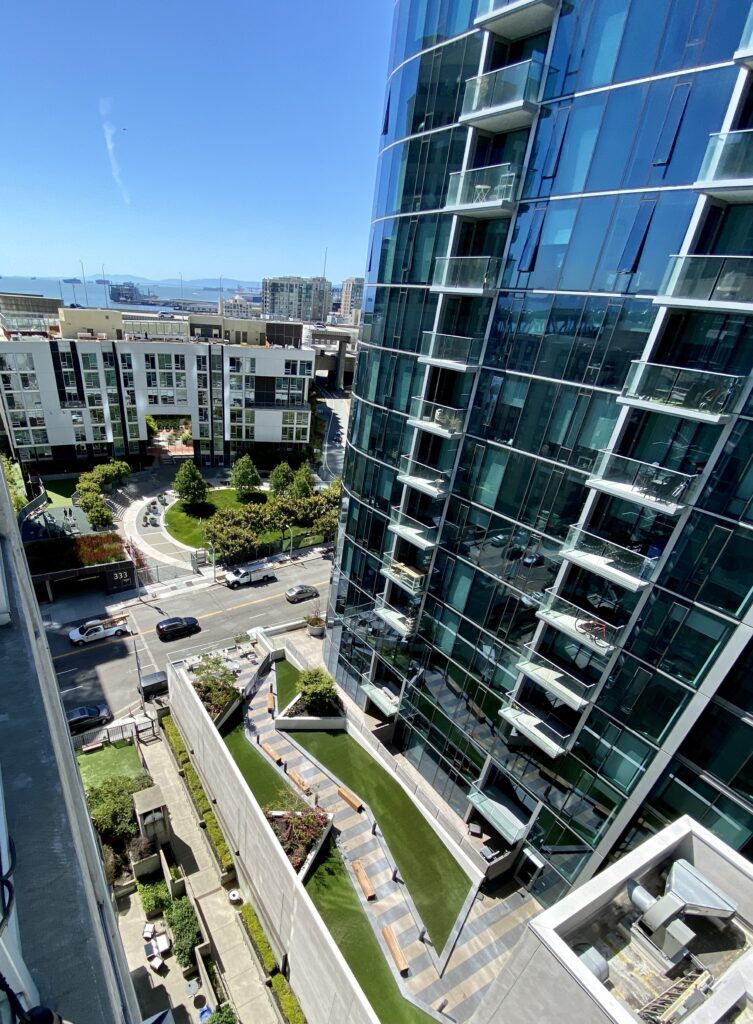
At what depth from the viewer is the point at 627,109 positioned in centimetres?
1302

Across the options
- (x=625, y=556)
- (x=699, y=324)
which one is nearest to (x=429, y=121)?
(x=699, y=324)

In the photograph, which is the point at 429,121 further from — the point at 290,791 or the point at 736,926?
the point at 290,791

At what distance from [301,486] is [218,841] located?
3453cm

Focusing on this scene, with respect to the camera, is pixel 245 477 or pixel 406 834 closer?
pixel 406 834

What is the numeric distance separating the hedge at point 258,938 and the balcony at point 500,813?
32.7 feet

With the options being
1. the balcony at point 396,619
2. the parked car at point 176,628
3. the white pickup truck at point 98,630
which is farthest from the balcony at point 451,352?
the white pickup truck at point 98,630

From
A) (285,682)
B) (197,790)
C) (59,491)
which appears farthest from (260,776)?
(59,491)

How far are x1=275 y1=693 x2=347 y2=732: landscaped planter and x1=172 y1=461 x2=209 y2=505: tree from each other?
31909mm

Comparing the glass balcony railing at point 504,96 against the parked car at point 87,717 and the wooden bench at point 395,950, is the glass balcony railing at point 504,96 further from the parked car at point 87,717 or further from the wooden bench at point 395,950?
the parked car at point 87,717

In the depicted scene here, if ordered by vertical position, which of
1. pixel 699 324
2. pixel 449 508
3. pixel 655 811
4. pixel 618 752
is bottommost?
pixel 655 811

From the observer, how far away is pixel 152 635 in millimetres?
35375

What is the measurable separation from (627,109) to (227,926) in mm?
32083

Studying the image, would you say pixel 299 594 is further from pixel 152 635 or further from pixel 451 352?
pixel 451 352

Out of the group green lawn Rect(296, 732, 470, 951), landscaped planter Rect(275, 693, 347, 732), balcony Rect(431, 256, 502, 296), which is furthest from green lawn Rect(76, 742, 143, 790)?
balcony Rect(431, 256, 502, 296)
